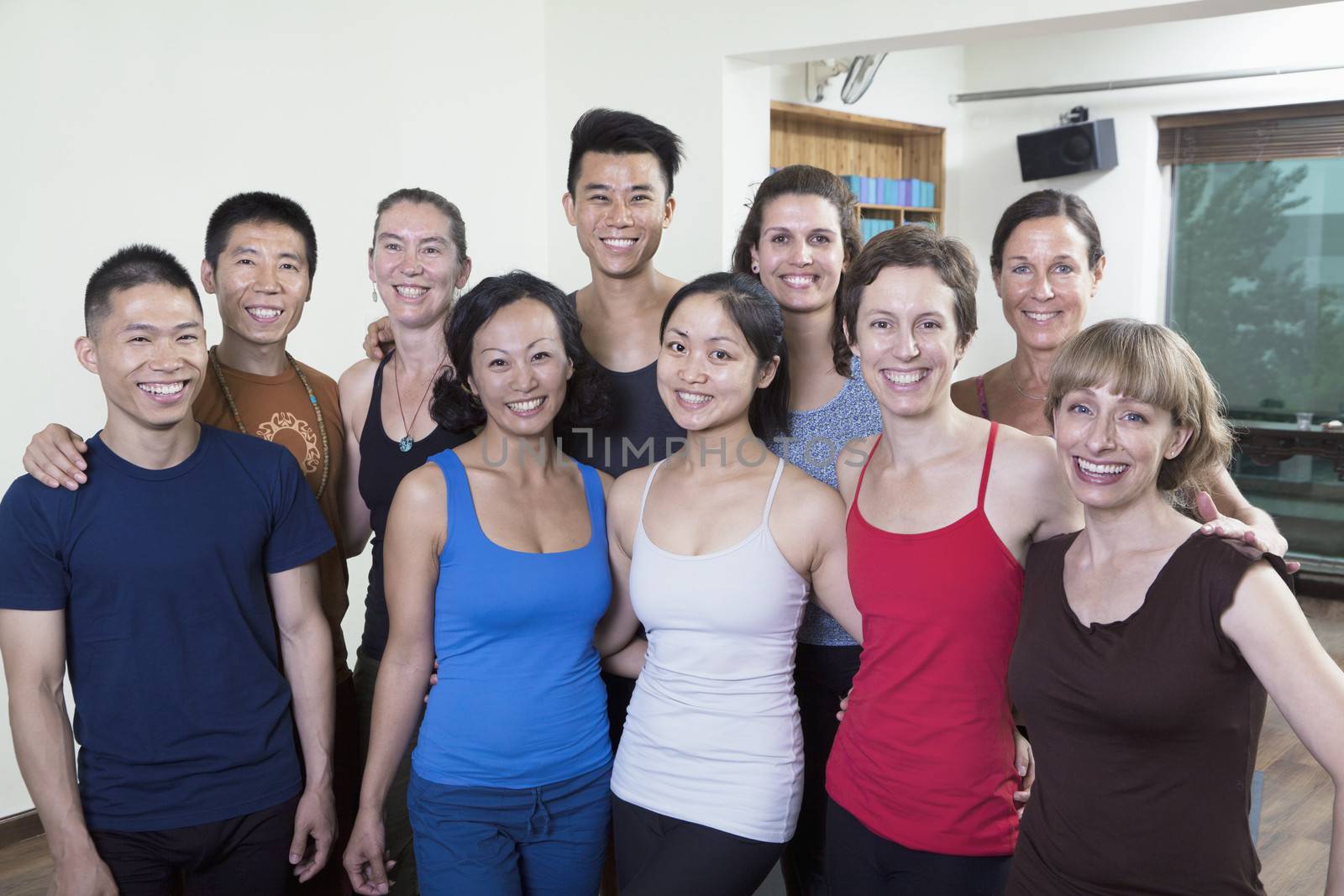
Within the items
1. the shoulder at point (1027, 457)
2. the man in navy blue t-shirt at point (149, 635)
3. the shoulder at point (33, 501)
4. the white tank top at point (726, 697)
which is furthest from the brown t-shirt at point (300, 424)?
the shoulder at point (1027, 457)

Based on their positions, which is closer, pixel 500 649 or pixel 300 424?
pixel 500 649

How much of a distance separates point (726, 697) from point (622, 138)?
54.2 inches

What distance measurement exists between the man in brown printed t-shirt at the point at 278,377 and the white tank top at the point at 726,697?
882 millimetres

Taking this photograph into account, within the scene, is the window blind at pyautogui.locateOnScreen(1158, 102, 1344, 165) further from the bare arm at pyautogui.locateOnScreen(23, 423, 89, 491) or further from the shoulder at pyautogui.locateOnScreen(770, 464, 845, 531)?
the bare arm at pyautogui.locateOnScreen(23, 423, 89, 491)

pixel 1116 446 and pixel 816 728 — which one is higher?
pixel 1116 446

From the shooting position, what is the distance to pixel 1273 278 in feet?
23.0

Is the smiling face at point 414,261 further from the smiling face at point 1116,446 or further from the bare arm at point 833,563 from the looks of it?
the smiling face at point 1116,446

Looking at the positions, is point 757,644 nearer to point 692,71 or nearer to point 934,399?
point 934,399

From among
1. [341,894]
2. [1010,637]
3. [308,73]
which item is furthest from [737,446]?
[308,73]

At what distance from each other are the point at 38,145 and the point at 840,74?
4.79 meters

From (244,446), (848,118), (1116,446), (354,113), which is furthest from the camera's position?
(848,118)

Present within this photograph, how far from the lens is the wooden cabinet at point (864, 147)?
22.8 ft

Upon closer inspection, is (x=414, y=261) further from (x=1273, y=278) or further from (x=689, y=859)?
(x=1273, y=278)

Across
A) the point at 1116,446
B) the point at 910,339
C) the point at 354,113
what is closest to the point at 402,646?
the point at 910,339
